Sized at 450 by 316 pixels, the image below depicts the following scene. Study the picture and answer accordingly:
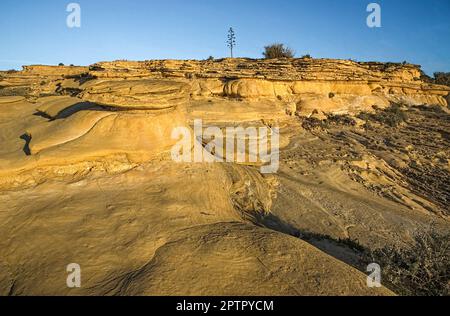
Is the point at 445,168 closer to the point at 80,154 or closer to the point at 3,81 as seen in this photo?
the point at 80,154

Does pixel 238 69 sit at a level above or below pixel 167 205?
above

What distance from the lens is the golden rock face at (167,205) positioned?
2500 mm

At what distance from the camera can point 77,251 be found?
274 centimetres

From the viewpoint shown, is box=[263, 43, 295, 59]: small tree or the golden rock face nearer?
the golden rock face

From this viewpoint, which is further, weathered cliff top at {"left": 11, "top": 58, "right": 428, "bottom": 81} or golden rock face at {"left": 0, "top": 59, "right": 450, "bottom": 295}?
weathered cliff top at {"left": 11, "top": 58, "right": 428, "bottom": 81}

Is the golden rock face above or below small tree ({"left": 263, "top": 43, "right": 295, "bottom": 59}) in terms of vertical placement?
below

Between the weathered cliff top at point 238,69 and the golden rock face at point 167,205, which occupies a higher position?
the weathered cliff top at point 238,69

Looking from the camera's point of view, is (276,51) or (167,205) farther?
(276,51)

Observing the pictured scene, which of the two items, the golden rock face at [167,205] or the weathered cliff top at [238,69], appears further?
the weathered cliff top at [238,69]

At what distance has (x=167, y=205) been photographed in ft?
12.1

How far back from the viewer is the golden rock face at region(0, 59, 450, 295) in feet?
8.20

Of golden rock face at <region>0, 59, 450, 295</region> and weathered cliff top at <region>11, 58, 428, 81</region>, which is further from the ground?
weathered cliff top at <region>11, 58, 428, 81</region>
